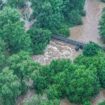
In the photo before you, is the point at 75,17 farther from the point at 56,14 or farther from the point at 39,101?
the point at 39,101

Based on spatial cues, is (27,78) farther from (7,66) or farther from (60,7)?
(60,7)

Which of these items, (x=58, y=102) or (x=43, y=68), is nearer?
(x=58, y=102)

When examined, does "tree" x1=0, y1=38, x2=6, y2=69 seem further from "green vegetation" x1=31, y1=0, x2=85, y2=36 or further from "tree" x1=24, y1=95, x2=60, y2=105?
"green vegetation" x1=31, y1=0, x2=85, y2=36

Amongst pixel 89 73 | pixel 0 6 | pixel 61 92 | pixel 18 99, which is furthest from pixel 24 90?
pixel 0 6

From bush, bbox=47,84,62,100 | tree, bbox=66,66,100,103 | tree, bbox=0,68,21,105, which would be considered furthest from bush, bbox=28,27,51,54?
tree, bbox=0,68,21,105

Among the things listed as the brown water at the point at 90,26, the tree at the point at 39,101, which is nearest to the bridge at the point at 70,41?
the brown water at the point at 90,26

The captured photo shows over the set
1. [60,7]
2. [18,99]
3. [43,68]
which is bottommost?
[18,99]
